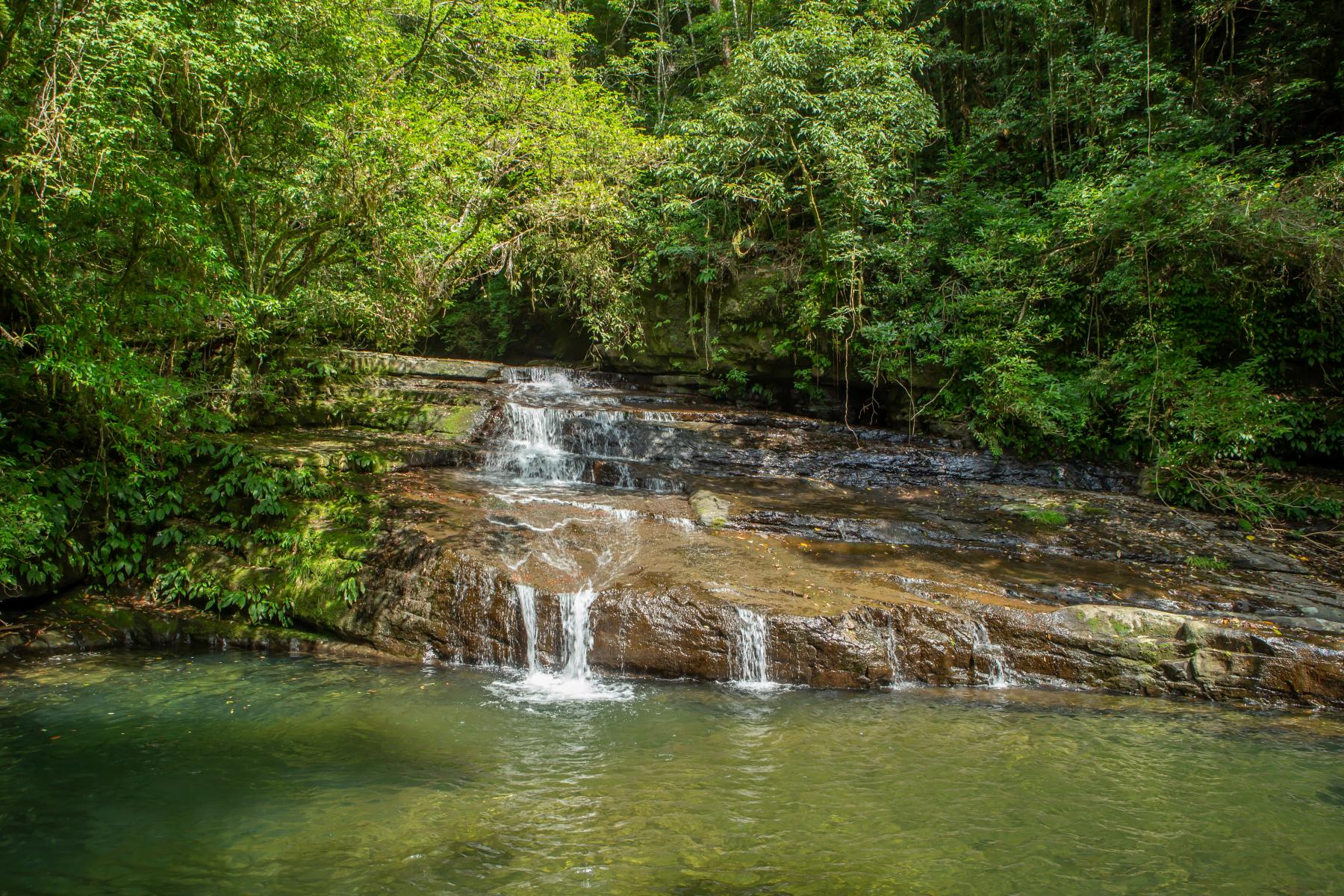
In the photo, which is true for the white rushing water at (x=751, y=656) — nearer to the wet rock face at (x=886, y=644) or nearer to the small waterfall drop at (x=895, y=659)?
the wet rock face at (x=886, y=644)

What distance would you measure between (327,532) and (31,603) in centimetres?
286

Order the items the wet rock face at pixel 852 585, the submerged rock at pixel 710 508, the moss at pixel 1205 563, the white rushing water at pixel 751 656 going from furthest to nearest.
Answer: the submerged rock at pixel 710 508 < the moss at pixel 1205 563 < the white rushing water at pixel 751 656 < the wet rock face at pixel 852 585

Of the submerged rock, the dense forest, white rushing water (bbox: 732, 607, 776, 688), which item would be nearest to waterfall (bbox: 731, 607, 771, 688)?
white rushing water (bbox: 732, 607, 776, 688)

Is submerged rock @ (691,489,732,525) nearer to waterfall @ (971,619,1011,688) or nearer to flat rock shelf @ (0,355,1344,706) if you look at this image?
flat rock shelf @ (0,355,1344,706)

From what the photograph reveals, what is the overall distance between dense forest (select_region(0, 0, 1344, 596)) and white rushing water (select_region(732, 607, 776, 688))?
5693 mm

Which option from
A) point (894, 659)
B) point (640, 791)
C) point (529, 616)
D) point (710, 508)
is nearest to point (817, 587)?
point (894, 659)

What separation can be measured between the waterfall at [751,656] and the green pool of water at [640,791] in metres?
0.36

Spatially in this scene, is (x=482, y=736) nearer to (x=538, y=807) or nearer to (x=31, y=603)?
(x=538, y=807)

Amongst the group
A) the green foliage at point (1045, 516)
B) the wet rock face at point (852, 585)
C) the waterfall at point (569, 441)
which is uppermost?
the waterfall at point (569, 441)

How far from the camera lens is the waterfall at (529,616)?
697 cm

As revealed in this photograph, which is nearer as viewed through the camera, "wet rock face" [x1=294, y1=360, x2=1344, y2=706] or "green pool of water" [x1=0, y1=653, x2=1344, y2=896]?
"green pool of water" [x1=0, y1=653, x2=1344, y2=896]

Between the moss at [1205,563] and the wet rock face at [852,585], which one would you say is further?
the moss at [1205,563]

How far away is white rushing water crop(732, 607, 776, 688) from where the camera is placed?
267 inches

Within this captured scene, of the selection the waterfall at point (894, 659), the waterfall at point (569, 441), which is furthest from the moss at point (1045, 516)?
the waterfall at point (569, 441)
